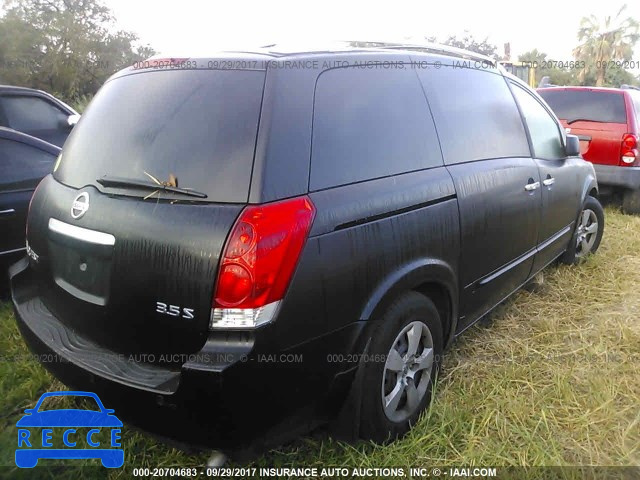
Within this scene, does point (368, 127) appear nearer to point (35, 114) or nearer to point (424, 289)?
point (424, 289)

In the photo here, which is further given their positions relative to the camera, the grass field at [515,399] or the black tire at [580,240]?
the black tire at [580,240]

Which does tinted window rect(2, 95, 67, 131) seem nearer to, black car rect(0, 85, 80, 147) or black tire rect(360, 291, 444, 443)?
black car rect(0, 85, 80, 147)

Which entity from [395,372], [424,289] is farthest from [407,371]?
[424,289]

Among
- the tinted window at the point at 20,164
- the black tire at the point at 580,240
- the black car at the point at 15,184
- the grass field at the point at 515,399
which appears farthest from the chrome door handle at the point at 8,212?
the black tire at the point at 580,240

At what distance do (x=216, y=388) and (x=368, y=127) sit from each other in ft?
4.03

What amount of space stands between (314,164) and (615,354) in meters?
2.41

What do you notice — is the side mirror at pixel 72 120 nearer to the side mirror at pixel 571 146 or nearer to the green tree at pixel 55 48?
the side mirror at pixel 571 146

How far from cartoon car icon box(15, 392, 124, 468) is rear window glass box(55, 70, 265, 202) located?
962mm

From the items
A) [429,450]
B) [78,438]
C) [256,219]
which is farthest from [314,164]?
[78,438]

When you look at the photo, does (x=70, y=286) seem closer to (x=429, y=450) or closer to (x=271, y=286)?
(x=271, y=286)

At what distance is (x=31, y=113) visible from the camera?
6789mm

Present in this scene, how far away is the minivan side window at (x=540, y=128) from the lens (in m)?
3.49

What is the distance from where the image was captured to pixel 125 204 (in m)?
1.87

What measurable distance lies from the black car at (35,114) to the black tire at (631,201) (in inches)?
277
